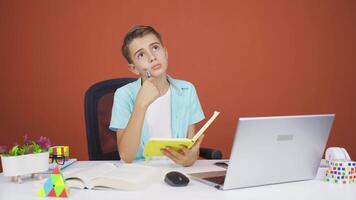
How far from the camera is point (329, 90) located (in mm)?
3100

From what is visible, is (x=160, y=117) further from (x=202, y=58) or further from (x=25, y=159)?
(x=202, y=58)

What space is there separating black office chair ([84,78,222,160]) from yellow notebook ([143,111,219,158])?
454 millimetres

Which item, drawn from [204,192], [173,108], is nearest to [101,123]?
[173,108]

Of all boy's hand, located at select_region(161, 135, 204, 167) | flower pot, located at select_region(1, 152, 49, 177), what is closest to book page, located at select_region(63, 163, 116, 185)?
flower pot, located at select_region(1, 152, 49, 177)

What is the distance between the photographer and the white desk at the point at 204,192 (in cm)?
114

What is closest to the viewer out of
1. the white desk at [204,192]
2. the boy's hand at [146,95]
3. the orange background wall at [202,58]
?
the white desk at [204,192]

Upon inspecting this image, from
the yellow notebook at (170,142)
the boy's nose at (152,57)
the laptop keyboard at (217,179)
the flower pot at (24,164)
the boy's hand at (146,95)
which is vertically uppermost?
the boy's nose at (152,57)

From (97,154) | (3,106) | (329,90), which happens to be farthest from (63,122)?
(329,90)

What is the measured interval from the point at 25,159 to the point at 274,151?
0.74m

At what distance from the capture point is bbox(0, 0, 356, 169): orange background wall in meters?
2.95

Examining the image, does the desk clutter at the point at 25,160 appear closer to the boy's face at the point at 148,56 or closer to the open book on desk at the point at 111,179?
the open book on desk at the point at 111,179

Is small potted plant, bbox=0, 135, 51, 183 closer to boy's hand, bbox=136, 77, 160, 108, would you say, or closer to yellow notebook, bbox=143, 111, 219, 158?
yellow notebook, bbox=143, 111, 219, 158

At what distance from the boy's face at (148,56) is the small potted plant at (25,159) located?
59cm

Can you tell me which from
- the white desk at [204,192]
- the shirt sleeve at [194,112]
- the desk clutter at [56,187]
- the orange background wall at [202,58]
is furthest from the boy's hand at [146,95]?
the orange background wall at [202,58]
